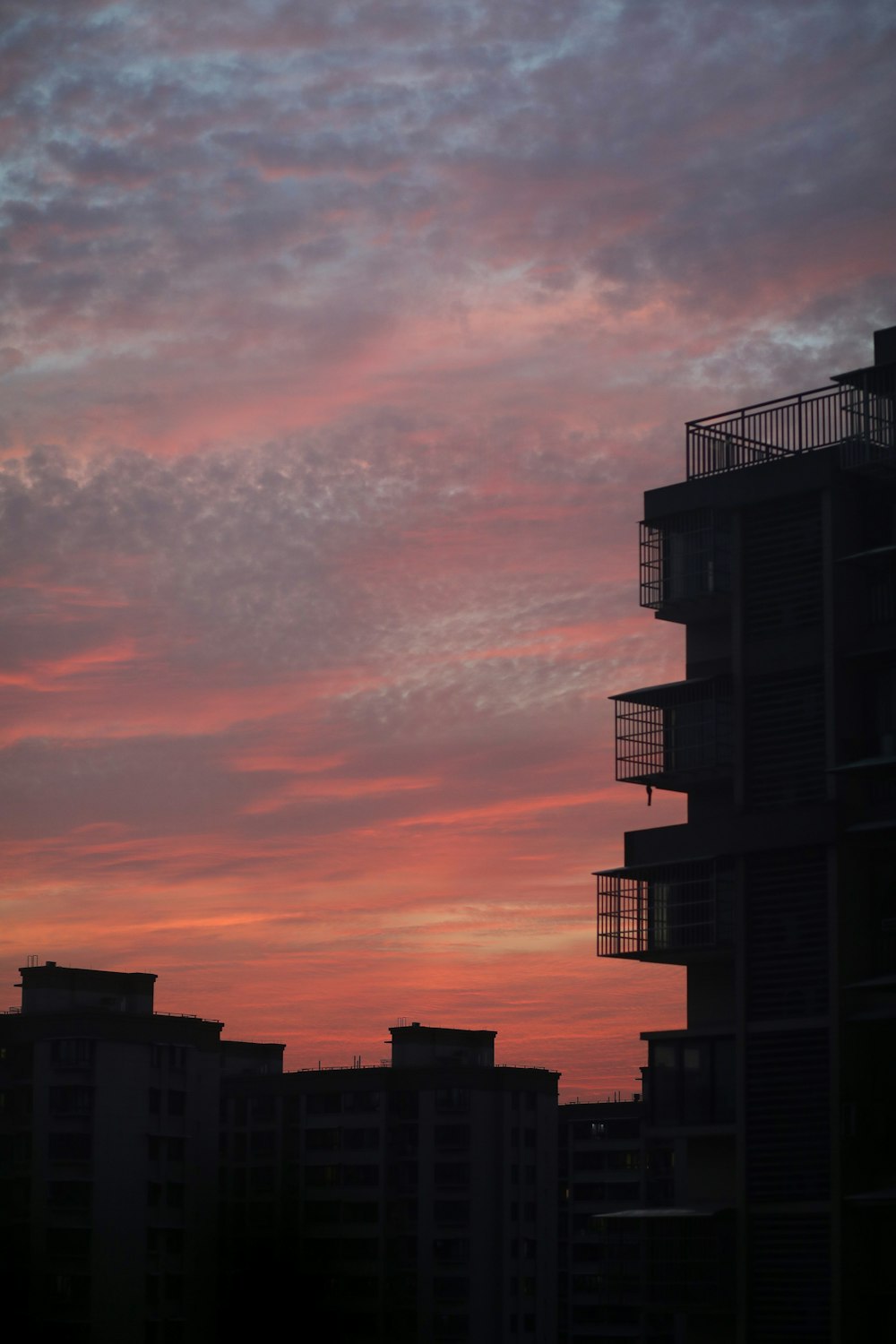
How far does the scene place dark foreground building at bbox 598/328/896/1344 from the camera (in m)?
55.6

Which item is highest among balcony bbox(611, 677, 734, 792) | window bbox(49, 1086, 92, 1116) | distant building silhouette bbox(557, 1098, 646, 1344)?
balcony bbox(611, 677, 734, 792)

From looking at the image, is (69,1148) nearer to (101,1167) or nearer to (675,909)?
(101,1167)

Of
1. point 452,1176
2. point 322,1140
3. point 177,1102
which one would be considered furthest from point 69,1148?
point 452,1176

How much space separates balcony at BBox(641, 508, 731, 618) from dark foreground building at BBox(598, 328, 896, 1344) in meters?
0.08

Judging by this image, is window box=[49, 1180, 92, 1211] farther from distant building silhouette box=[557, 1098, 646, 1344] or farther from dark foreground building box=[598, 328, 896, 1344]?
dark foreground building box=[598, 328, 896, 1344]

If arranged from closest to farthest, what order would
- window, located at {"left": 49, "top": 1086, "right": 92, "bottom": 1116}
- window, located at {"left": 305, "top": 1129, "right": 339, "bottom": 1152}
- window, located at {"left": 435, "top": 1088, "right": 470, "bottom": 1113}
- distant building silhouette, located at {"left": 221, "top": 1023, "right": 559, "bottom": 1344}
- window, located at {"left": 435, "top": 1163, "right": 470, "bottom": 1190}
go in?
1. window, located at {"left": 49, "top": 1086, "right": 92, "bottom": 1116}
2. distant building silhouette, located at {"left": 221, "top": 1023, "right": 559, "bottom": 1344}
3. window, located at {"left": 435, "top": 1163, "right": 470, "bottom": 1190}
4. window, located at {"left": 435, "top": 1088, "right": 470, "bottom": 1113}
5. window, located at {"left": 305, "top": 1129, "right": 339, "bottom": 1152}

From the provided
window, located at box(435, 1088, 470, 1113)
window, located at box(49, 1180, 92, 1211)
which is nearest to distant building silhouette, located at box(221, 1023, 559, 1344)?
window, located at box(435, 1088, 470, 1113)

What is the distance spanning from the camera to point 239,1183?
139500 millimetres

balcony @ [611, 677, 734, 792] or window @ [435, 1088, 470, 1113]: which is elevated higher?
balcony @ [611, 677, 734, 792]

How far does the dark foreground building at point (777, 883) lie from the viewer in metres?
55.6

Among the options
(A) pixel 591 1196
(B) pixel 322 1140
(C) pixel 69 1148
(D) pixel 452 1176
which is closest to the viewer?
(C) pixel 69 1148

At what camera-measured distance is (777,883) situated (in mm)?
58594

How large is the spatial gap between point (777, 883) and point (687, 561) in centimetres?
1095

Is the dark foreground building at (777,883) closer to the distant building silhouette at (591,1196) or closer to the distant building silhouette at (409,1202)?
the distant building silhouette at (409,1202)
